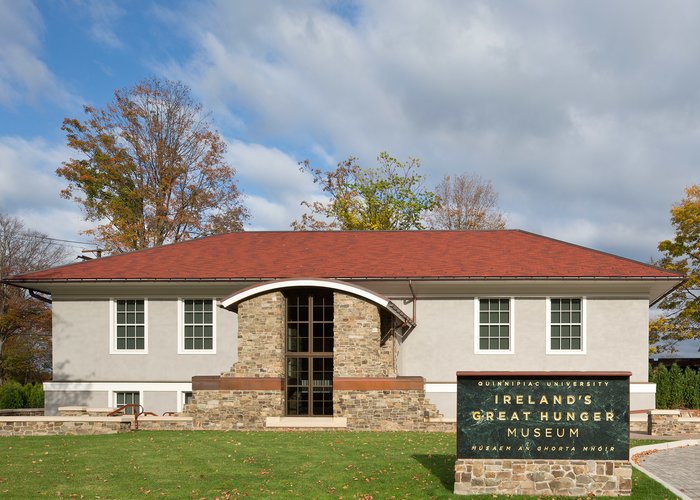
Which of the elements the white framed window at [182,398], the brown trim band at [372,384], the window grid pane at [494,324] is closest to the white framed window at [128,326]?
the white framed window at [182,398]

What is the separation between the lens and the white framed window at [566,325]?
78.0 ft

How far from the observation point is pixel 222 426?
20.5 m

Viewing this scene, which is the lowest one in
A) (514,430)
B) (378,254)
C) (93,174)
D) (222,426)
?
(222,426)

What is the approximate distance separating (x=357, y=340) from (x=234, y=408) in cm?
419

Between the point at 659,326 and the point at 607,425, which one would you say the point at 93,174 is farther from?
the point at 607,425

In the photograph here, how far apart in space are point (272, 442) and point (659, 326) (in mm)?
25676

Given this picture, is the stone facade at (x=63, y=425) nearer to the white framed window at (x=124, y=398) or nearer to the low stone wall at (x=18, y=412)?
the white framed window at (x=124, y=398)

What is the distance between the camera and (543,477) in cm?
1127

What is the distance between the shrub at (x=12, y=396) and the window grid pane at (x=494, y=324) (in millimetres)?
20349

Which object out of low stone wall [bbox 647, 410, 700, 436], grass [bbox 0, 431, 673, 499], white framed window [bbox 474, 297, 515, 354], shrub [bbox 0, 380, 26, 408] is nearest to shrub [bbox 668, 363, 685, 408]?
low stone wall [bbox 647, 410, 700, 436]

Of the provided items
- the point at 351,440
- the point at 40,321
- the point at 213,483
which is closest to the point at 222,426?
the point at 351,440

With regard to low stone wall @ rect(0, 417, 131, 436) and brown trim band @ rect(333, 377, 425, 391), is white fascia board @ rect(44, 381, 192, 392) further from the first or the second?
brown trim band @ rect(333, 377, 425, 391)

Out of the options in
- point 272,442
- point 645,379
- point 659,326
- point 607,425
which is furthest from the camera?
point 659,326

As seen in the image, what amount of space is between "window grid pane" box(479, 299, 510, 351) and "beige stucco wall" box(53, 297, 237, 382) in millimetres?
8746
